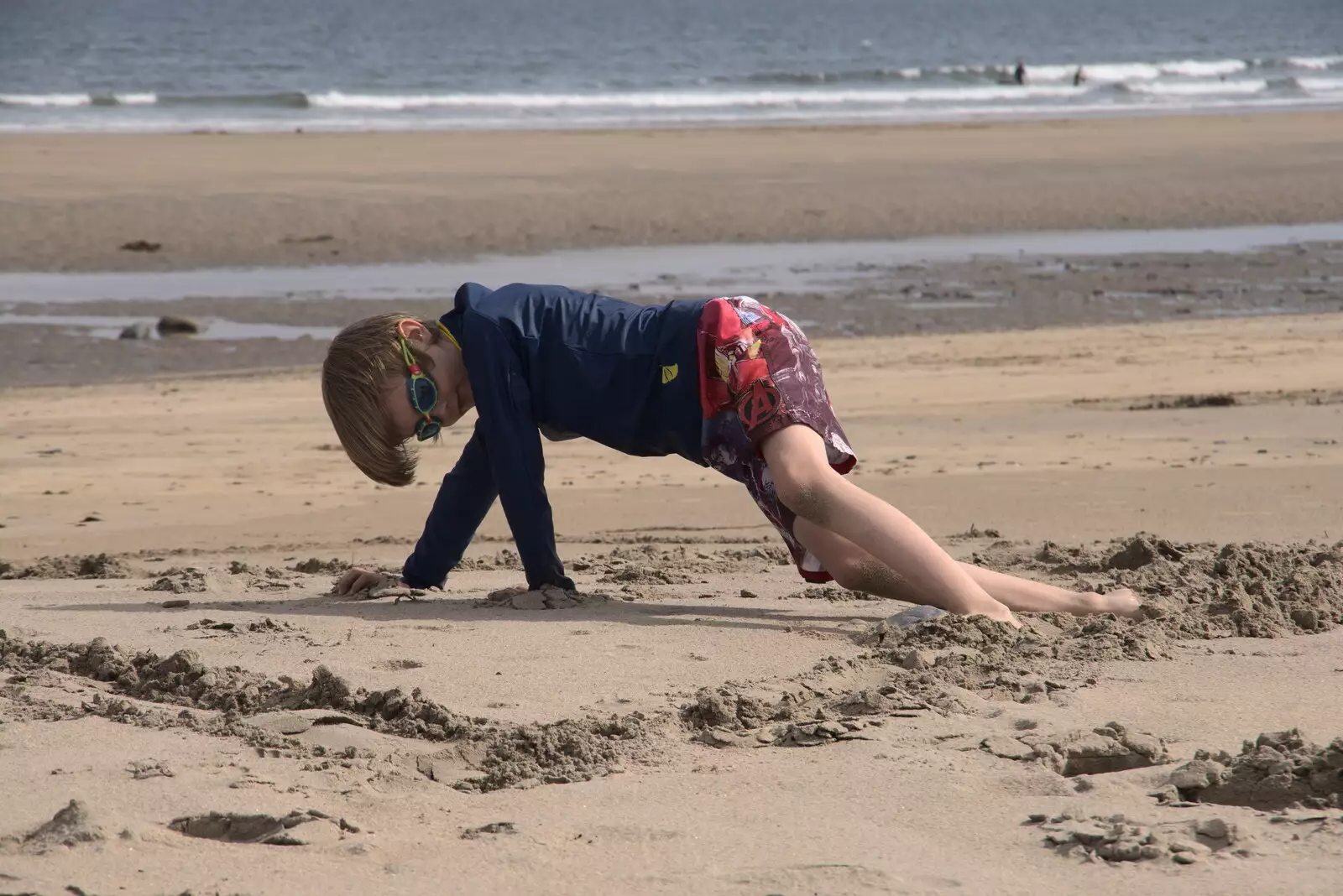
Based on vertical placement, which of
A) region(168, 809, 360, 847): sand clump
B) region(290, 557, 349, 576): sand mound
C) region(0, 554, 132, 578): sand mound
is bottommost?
region(0, 554, 132, 578): sand mound

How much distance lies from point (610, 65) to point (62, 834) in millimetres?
45338

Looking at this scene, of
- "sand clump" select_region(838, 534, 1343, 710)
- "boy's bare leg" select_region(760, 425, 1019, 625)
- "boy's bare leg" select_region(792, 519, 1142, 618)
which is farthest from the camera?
"boy's bare leg" select_region(792, 519, 1142, 618)

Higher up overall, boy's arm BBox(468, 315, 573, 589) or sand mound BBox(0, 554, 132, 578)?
boy's arm BBox(468, 315, 573, 589)

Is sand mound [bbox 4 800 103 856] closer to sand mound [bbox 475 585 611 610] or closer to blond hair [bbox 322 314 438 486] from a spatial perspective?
blond hair [bbox 322 314 438 486]

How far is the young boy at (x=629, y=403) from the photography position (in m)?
3.70

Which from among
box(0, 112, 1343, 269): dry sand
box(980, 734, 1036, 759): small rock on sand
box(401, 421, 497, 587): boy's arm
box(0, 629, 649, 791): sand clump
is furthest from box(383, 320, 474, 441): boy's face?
box(0, 112, 1343, 269): dry sand

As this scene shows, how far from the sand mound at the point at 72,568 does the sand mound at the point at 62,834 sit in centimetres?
257

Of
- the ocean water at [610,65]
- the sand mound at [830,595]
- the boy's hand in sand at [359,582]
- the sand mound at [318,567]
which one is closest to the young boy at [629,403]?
the sand mound at [830,595]

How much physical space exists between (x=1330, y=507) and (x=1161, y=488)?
0.64m

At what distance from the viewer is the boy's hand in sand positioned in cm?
421

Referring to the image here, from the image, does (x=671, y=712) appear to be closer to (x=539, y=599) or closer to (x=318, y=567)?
(x=539, y=599)

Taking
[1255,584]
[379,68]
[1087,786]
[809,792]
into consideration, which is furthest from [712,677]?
[379,68]

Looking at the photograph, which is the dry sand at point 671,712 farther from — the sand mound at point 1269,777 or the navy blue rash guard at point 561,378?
the navy blue rash guard at point 561,378

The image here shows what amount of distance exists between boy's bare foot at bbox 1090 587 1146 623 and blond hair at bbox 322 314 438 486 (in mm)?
Answer: 1748
